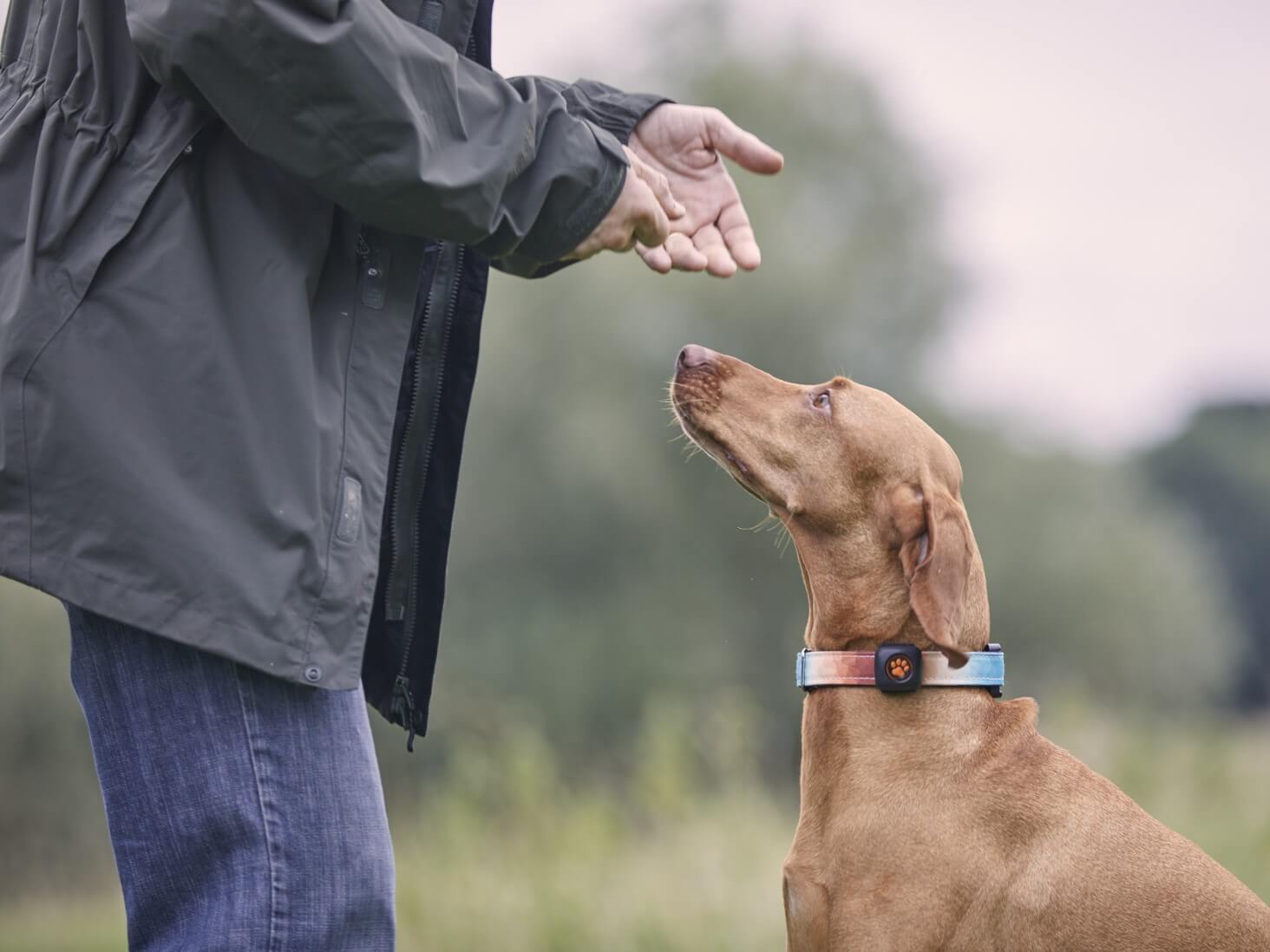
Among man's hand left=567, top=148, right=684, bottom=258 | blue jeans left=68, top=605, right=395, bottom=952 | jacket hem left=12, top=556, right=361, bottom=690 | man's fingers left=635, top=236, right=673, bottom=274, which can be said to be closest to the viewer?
jacket hem left=12, top=556, right=361, bottom=690

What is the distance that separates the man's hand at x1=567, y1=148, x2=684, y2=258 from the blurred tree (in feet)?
107

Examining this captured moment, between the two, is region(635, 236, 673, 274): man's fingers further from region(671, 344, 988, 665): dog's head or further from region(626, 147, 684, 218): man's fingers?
region(671, 344, 988, 665): dog's head

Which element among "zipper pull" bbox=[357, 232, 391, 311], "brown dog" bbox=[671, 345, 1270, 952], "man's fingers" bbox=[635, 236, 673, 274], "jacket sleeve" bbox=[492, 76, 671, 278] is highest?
"jacket sleeve" bbox=[492, 76, 671, 278]

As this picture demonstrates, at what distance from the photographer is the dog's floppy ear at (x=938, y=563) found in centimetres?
323

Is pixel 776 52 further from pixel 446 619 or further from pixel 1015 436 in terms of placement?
pixel 446 619

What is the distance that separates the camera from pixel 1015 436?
20641mm

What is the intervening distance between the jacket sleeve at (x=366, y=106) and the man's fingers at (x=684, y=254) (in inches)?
25.3

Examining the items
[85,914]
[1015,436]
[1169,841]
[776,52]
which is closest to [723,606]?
[1015,436]

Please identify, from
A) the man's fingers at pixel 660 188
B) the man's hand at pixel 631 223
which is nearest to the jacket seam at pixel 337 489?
the man's hand at pixel 631 223

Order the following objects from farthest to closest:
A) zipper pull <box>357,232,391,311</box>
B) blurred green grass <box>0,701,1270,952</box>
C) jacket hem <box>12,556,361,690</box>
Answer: blurred green grass <box>0,701,1270,952</box>, zipper pull <box>357,232,391,311</box>, jacket hem <box>12,556,361,690</box>

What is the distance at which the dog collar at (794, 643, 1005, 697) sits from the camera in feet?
10.9

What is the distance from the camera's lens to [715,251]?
3.29 metres

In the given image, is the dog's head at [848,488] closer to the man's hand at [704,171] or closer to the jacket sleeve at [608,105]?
the man's hand at [704,171]

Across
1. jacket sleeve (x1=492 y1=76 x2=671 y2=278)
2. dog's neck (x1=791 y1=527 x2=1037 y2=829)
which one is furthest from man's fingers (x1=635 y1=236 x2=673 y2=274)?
dog's neck (x1=791 y1=527 x2=1037 y2=829)
